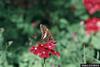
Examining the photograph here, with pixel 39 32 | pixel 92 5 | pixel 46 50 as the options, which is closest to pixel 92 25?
pixel 92 5

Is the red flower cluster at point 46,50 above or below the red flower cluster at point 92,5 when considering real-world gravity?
below

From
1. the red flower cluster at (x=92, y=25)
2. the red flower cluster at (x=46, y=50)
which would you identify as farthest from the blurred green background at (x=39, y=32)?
the red flower cluster at (x=46, y=50)

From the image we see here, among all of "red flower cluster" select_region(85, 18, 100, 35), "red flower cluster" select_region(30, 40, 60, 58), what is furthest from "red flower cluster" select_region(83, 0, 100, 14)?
"red flower cluster" select_region(30, 40, 60, 58)

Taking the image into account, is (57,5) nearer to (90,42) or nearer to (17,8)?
(17,8)

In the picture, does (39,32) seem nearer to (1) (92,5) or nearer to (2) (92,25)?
(2) (92,25)

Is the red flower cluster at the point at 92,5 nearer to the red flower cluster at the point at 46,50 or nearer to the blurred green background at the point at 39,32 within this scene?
the blurred green background at the point at 39,32

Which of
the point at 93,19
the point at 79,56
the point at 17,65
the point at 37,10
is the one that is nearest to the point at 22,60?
the point at 17,65

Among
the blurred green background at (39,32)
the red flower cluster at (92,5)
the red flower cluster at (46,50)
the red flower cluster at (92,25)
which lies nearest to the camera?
the red flower cluster at (46,50)
